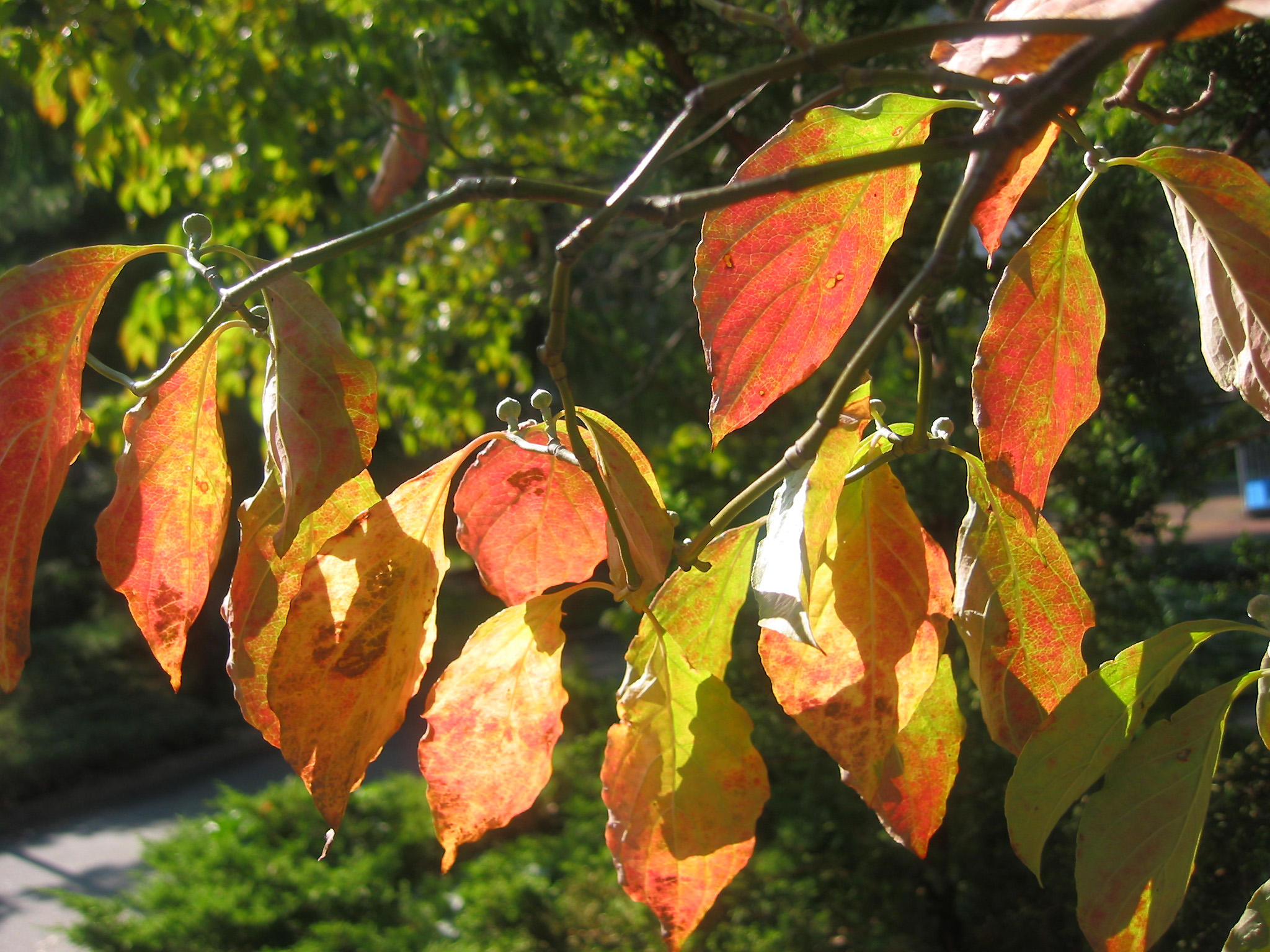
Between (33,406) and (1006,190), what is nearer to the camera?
(33,406)

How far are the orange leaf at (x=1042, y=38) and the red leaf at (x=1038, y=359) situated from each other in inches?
3.5

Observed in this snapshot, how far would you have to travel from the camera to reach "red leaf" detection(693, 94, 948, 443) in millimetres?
473

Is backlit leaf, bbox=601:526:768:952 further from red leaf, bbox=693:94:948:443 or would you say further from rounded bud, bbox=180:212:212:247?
rounded bud, bbox=180:212:212:247

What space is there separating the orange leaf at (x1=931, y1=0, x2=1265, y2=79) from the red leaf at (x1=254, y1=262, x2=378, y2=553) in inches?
10.7

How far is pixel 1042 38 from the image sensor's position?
0.34m

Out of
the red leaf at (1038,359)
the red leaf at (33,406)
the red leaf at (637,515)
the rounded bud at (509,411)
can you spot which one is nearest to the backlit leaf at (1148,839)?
the red leaf at (1038,359)

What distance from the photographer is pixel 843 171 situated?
0.27 m

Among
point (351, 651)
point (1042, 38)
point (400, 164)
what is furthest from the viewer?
point (400, 164)

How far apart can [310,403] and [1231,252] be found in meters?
0.41

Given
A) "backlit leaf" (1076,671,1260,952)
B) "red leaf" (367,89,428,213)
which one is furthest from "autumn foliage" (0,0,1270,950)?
"red leaf" (367,89,428,213)

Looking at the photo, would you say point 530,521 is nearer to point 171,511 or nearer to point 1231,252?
point 171,511

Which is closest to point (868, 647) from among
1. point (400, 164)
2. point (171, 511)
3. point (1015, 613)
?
point (1015, 613)

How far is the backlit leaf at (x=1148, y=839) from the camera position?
46cm

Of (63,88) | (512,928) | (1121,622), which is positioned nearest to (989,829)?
(1121,622)
